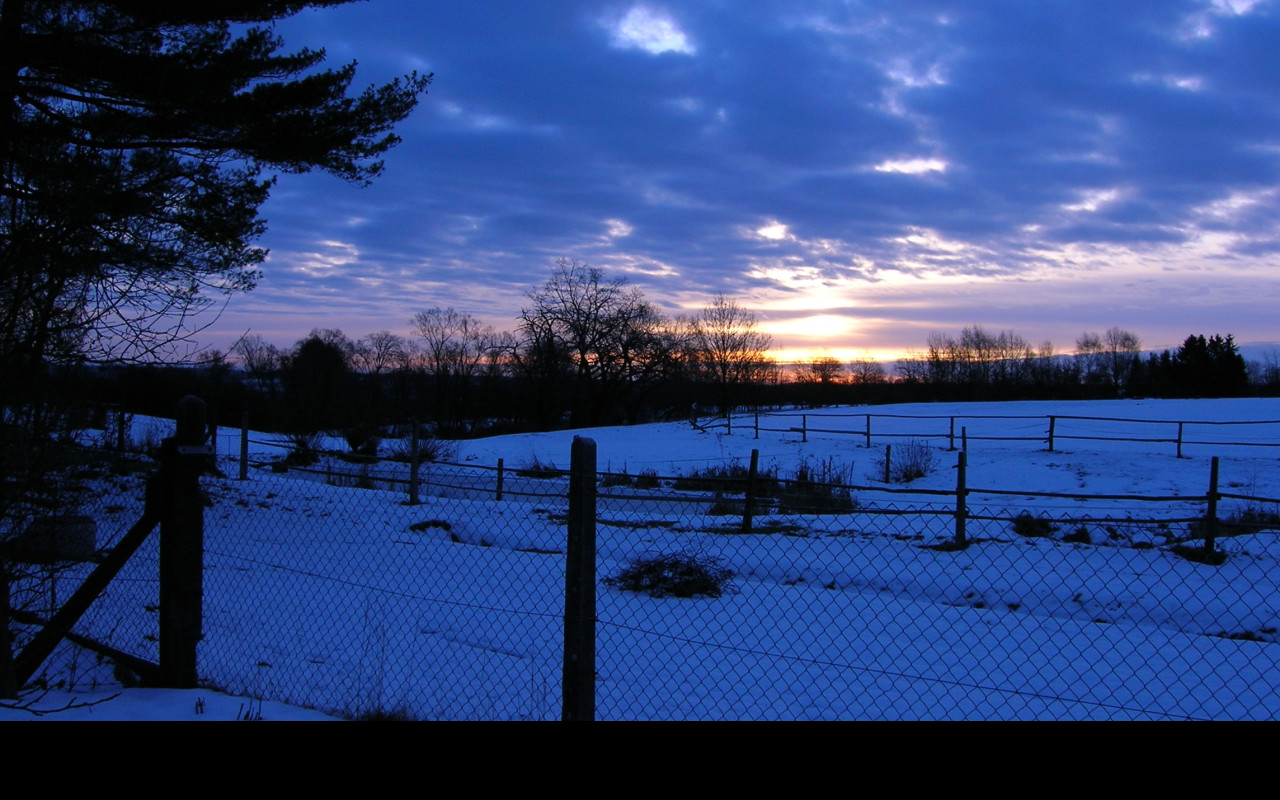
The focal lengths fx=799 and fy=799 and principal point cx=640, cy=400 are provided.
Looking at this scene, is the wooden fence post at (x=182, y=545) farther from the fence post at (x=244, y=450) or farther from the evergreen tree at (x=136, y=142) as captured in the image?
the fence post at (x=244, y=450)

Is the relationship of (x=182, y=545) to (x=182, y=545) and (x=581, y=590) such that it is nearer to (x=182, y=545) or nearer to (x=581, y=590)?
(x=182, y=545)

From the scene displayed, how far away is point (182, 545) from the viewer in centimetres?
405

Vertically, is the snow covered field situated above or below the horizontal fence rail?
below

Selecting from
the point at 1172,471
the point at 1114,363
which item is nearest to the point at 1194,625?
the point at 1172,471

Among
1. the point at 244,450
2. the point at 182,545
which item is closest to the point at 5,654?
the point at 182,545

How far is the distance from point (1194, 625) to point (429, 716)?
7.99m

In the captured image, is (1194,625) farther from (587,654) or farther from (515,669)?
(587,654)

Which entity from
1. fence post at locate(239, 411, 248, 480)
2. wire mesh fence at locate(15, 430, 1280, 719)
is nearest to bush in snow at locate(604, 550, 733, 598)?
wire mesh fence at locate(15, 430, 1280, 719)

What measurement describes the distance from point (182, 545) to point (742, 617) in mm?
5225

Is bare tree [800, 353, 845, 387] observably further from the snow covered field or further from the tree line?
Result: the snow covered field

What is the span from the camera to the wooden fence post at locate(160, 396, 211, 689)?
405 cm

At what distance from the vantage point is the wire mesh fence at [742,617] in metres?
5.45

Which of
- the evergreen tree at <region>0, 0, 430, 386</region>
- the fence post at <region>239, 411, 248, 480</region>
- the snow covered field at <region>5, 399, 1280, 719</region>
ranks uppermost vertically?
the evergreen tree at <region>0, 0, 430, 386</region>

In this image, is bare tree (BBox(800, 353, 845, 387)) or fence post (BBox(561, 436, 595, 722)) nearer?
fence post (BBox(561, 436, 595, 722))
